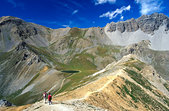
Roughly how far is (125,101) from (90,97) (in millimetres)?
11937

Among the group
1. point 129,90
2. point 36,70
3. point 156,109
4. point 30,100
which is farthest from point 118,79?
point 36,70

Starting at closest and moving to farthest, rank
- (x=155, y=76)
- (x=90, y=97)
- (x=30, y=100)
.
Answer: (x=90, y=97)
(x=155, y=76)
(x=30, y=100)

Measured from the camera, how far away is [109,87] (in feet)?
136

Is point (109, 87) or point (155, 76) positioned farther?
point (155, 76)

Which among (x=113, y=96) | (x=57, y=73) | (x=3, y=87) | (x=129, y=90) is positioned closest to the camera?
(x=113, y=96)

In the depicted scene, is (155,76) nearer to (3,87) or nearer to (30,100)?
(30,100)

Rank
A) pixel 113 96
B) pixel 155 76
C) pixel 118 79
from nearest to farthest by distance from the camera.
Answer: pixel 113 96
pixel 118 79
pixel 155 76

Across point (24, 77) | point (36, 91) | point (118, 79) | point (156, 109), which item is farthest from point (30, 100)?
point (156, 109)

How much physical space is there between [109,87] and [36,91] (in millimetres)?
87367

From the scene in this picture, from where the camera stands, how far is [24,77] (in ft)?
510

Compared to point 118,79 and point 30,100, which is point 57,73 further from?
point 118,79

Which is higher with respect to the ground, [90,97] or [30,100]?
[90,97]

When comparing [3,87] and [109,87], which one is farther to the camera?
[3,87]

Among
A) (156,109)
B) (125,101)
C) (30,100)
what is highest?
(125,101)
